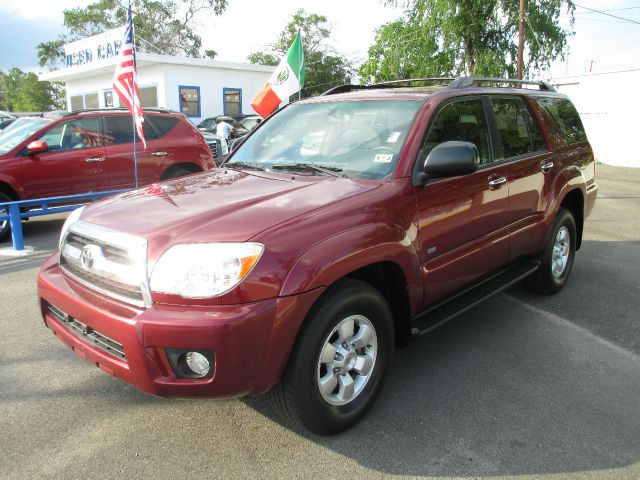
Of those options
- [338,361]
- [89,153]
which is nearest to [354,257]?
[338,361]

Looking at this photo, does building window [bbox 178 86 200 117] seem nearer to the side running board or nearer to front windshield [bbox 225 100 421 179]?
front windshield [bbox 225 100 421 179]

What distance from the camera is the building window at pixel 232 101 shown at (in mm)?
24688

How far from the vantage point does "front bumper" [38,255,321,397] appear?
2.29 m

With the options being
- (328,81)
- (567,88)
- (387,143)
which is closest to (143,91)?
(567,88)

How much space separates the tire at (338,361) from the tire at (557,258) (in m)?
2.33

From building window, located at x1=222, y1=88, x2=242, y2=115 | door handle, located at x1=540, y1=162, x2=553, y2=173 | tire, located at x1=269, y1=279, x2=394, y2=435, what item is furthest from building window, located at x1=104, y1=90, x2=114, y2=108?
tire, located at x1=269, y1=279, x2=394, y2=435

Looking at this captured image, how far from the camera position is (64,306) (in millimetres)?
2795

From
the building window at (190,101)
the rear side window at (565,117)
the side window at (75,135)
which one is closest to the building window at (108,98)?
the building window at (190,101)

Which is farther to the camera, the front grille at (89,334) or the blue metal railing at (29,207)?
the blue metal railing at (29,207)

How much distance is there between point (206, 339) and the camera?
89.4 inches

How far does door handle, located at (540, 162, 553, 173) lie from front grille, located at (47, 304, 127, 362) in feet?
11.7

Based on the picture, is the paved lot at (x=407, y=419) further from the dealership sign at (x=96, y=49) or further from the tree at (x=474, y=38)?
the dealership sign at (x=96, y=49)

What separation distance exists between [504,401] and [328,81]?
42.3 m

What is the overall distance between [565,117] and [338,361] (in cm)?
374
